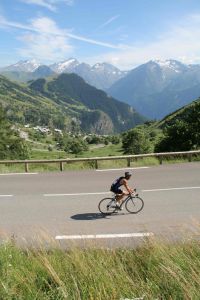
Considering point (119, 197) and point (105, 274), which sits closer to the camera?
point (105, 274)

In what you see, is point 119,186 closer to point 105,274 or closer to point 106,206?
point 106,206

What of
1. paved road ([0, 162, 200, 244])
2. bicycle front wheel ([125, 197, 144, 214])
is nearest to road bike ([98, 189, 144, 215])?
bicycle front wheel ([125, 197, 144, 214])

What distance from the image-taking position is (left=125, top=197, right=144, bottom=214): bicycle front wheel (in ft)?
41.4

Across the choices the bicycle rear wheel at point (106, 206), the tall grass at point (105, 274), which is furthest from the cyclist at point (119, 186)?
the tall grass at point (105, 274)

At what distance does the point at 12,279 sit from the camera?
17.0 ft

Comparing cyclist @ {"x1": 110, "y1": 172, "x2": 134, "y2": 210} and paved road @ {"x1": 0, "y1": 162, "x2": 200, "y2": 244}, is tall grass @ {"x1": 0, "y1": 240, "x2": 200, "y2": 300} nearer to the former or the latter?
paved road @ {"x1": 0, "y1": 162, "x2": 200, "y2": 244}

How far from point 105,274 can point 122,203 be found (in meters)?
7.57

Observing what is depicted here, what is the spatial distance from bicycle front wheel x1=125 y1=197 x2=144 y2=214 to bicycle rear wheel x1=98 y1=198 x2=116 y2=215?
44 centimetres

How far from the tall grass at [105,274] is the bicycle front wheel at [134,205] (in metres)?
5.88

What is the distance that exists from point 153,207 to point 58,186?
5.40m

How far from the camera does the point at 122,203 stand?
12664 millimetres

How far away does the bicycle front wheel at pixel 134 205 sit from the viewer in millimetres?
12609

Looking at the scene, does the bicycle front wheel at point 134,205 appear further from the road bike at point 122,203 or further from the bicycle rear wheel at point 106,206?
the bicycle rear wheel at point 106,206

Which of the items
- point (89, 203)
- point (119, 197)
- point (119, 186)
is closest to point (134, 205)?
point (119, 197)
